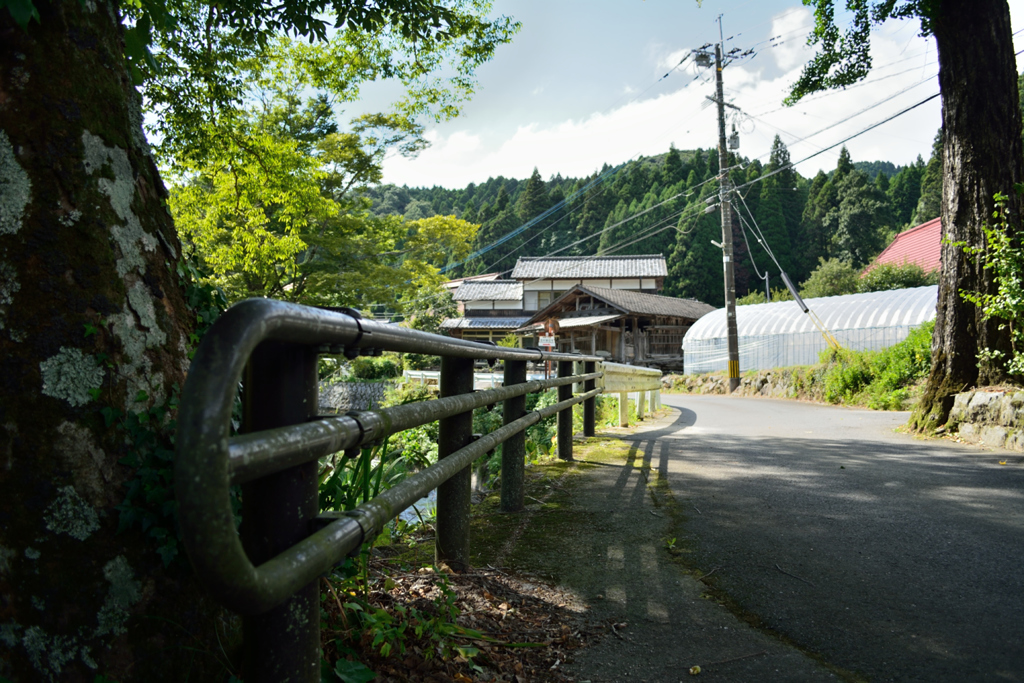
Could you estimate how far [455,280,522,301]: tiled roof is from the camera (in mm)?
44312

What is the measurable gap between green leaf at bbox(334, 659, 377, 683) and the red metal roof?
3527 cm

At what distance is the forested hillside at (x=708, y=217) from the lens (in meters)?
49.4

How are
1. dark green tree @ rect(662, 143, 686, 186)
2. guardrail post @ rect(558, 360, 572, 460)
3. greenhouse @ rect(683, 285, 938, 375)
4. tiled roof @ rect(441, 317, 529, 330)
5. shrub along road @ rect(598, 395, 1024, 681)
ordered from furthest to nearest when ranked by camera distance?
dark green tree @ rect(662, 143, 686, 186) → tiled roof @ rect(441, 317, 529, 330) → greenhouse @ rect(683, 285, 938, 375) → guardrail post @ rect(558, 360, 572, 460) → shrub along road @ rect(598, 395, 1024, 681)

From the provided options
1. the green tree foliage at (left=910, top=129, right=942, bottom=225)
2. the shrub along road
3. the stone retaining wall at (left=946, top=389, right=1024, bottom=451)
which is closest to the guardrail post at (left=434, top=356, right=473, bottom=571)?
the shrub along road

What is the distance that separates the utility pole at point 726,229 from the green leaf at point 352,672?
72.6ft

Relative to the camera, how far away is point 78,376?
1480mm

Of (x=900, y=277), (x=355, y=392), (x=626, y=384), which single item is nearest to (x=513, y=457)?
(x=626, y=384)

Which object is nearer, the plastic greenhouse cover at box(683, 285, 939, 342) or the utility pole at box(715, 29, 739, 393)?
the plastic greenhouse cover at box(683, 285, 939, 342)

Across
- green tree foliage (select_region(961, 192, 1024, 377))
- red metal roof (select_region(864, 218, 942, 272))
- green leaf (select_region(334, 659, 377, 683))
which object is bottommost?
green leaf (select_region(334, 659, 377, 683))

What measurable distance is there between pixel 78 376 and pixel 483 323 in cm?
4027

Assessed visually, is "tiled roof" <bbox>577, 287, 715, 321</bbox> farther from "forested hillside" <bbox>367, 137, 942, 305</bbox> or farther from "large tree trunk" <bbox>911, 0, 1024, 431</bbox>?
"large tree trunk" <bbox>911, 0, 1024, 431</bbox>

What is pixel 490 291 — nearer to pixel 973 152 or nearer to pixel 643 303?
pixel 643 303

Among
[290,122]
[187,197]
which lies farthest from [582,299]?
[187,197]

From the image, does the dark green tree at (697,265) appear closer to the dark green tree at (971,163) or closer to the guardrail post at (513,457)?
the dark green tree at (971,163)
